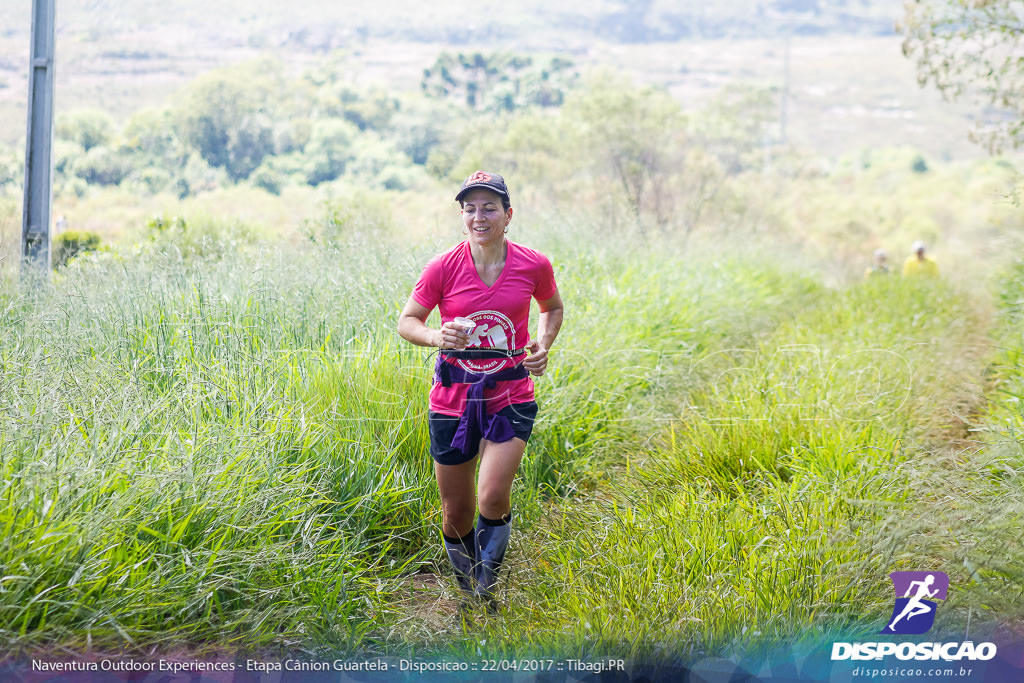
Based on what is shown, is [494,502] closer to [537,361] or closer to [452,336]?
[537,361]

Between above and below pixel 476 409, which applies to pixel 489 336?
above

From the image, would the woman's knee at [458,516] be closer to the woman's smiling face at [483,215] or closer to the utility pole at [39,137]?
the woman's smiling face at [483,215]

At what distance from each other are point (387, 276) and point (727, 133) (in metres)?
22.7

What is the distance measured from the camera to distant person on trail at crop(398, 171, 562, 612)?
3.43m

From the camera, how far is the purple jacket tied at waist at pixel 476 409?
3.47 m

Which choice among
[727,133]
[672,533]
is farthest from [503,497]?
[727,133]

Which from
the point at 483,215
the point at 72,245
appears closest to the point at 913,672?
the point at 483,215

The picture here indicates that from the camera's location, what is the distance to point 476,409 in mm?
3484

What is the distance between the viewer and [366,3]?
4616 cm

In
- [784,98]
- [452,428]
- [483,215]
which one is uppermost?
[784,98]

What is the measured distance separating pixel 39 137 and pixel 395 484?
5.53 m

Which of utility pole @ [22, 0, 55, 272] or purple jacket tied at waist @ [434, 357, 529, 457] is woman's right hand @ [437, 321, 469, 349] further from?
utility pole @ [22, 0, 55, 272]

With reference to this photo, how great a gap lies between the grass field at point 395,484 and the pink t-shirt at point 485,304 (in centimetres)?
76

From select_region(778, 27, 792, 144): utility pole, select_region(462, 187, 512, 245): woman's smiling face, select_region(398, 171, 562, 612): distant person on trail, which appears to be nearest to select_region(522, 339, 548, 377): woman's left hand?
select_region(398, 171, 562, 612): distant person on trail
